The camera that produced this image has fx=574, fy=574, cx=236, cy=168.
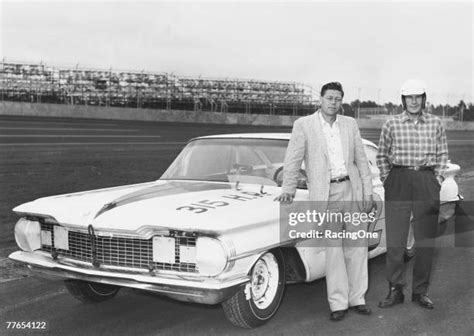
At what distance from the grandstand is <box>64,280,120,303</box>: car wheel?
3023 centimetres

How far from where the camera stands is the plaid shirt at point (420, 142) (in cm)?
437

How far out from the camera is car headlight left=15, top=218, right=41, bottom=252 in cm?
426

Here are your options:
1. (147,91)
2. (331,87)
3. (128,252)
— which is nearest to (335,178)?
(331,87)

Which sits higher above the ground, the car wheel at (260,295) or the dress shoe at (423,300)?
the car wheel at (260,295)

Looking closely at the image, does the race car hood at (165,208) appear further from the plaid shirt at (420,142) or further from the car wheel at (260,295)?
the plaid shirt at (420,142)

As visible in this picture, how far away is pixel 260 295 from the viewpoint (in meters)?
4.02

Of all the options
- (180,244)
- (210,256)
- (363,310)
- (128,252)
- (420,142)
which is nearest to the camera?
(210,256)

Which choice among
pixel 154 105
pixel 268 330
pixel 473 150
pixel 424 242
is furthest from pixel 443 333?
pixel 154 105

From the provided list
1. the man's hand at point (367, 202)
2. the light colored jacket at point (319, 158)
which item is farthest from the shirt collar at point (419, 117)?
the man's hand at point (367, 202)

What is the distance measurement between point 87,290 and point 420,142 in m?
2.85

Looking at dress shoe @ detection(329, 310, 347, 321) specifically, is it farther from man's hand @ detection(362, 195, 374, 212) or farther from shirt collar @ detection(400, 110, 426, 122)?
shirt collar @ detection(400, 110, 426, 122)

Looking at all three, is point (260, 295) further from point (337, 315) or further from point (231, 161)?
point (231, 161)

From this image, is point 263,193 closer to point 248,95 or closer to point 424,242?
point 424,242

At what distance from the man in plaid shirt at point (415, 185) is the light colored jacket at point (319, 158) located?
0.34m
